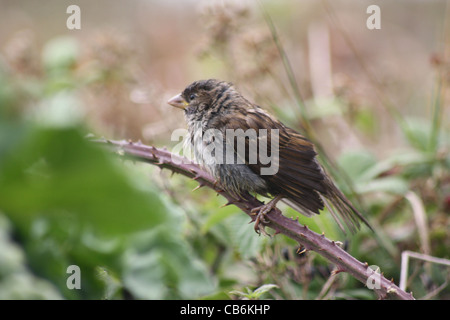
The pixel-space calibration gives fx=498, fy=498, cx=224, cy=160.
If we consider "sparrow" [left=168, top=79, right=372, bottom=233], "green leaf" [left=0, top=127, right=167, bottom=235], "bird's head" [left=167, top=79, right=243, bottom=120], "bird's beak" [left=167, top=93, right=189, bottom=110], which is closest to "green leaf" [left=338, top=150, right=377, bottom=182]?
"sparrow" [left=168, top=79, right=372, bottom=233]

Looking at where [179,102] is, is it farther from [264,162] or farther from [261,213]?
[261,213]

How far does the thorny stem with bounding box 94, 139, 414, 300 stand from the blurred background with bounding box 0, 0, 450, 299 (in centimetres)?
22

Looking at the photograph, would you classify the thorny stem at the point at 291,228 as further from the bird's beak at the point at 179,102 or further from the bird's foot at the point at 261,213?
the bird's beak at the point at 179,102

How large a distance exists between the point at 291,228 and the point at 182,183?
1.31 meters

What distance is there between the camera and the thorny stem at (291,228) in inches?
62.6

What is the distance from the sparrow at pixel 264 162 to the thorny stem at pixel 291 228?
0.12 metres

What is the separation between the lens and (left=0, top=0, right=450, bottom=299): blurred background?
1.89 ft

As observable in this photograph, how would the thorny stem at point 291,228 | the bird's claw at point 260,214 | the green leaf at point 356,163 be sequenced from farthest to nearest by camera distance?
the green leaf at point 356,163 < the bird's claw at point 260,214 < the thorny stem at point 291,228

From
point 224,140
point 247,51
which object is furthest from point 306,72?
point 224,140

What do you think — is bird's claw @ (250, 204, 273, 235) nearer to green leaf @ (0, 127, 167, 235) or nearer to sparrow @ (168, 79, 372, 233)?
Result: sparrow @ (168, 79, 372, 233)

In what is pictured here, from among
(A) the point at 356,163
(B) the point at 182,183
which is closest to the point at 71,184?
(B) the point at 182,183

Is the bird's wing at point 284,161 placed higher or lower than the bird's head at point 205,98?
lower

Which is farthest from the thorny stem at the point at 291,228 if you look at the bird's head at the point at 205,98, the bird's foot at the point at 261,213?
the bird's head at the point at 205,98
